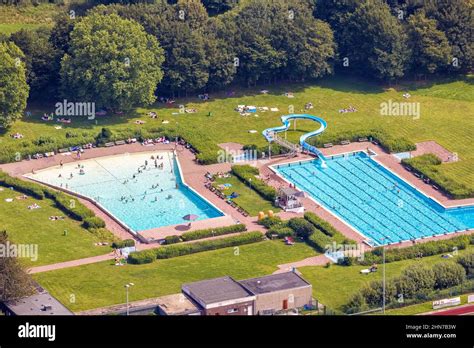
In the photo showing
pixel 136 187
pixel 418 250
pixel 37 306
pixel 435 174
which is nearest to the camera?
pixel 37 306

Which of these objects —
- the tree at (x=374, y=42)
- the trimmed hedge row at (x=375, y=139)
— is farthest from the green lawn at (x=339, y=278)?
the tree at (x=374, y=42)

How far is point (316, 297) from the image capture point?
218ft

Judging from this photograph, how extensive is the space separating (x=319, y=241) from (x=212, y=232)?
28.5 feet

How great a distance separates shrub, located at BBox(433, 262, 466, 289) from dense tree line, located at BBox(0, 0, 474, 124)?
44.7 metres

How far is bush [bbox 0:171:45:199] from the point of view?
85.9m

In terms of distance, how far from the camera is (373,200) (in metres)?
88.7

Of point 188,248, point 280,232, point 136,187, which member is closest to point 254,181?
point 136,187

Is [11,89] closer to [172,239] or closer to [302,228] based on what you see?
[172,239]

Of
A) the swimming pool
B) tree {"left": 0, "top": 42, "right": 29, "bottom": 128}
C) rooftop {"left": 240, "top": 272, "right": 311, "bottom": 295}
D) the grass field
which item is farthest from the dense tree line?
rooftop {"left": 240, "top": 272, "right": 311, "bottom": 295}

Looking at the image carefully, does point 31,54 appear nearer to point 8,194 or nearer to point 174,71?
point 174,71

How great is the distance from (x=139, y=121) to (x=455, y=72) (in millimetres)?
40556

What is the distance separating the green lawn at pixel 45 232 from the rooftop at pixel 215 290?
13.9 m

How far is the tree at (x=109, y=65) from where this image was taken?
100875 mm

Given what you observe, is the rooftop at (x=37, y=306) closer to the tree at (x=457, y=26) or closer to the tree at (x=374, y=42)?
the tree at (x=374, y=42)
